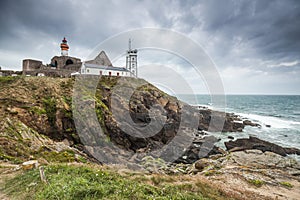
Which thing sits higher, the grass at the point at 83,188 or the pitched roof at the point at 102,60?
the pitched roof at the point at 102,60

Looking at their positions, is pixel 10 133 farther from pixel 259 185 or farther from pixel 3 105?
pixel 259 185

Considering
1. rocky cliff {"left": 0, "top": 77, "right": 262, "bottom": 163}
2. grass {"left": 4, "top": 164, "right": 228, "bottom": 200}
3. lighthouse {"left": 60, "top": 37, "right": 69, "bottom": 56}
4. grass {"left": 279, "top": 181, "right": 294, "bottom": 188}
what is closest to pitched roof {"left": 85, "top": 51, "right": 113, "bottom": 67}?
lighthouse {"left": 60, "top": 37, "right": 69, "bottom": 56}

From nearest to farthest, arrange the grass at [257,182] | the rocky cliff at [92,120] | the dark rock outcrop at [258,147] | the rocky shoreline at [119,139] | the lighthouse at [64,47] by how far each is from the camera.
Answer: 1. the grass at [257,182]
2. the rocky shoreline at [119,139]
3. the rocky cliff at [92,120]
4. the dark rock outcrop at [258,147]
5. the lighthouse at [64,47]

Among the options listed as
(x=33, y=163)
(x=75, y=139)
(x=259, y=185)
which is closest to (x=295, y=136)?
(x=259, y=185)

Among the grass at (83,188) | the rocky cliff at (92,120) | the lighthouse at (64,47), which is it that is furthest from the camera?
the lighthouse at (64,47)

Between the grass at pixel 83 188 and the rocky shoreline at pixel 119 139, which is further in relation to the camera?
the rocky shoreline at pixel 119 139

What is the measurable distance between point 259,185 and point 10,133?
16612mm

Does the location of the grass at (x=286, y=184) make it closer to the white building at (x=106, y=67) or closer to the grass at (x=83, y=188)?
the grass at (x=83, y=188)

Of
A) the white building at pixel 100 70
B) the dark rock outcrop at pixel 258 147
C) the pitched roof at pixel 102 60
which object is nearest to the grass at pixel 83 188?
the dark rock outcrop at pixel 258 147

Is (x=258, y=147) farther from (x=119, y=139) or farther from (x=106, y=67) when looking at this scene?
(x=106, y=67)

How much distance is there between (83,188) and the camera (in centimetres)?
508

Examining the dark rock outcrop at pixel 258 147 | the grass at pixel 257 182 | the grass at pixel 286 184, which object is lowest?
the dark rock outcrop at pixel 258 147

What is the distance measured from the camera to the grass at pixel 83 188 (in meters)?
4.94

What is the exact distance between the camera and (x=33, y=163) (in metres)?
7.29
